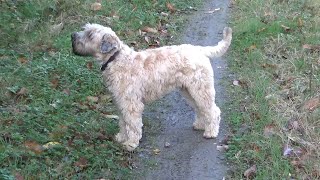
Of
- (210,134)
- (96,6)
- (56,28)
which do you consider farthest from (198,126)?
(96,6)

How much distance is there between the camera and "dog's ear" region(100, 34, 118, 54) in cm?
597

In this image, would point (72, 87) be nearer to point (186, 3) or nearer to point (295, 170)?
point (295, 170)

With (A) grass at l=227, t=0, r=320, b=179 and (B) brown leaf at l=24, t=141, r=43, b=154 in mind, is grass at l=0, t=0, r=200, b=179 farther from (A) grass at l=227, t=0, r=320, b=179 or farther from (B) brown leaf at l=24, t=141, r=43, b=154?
(A) grass at l=227, t=0, r=320, b=179

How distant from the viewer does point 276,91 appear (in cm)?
732

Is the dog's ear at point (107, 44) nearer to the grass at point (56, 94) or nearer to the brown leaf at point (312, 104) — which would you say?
the grass at point (56, 94)

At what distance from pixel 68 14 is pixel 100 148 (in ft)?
14.8

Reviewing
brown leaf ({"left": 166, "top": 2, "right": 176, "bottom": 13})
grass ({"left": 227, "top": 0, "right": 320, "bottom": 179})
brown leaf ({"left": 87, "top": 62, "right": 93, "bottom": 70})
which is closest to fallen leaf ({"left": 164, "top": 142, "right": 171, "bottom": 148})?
grass ({"left": 227, "top": 0, "right": 320, "bottom": 179})

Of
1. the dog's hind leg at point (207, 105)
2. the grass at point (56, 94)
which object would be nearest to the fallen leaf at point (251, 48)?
the grass at point (56, 94)

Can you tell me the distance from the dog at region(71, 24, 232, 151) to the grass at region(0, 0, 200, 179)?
454 mm

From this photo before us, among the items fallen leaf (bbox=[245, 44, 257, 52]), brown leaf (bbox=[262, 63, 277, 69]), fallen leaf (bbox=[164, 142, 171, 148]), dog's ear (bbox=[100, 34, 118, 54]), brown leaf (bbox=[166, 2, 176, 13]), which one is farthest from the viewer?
brown leaf (bbox=[166, 2, 176, 13])

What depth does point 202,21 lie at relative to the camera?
37.9 feet

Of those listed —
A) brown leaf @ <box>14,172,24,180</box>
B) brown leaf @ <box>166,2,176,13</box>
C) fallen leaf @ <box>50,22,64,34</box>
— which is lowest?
brown leaf @ <box>166,2,176,13</box>

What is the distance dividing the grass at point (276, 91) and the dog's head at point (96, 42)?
6.38 ft

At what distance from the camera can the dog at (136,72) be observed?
607 cm
